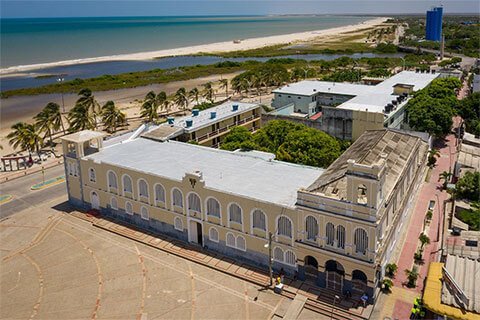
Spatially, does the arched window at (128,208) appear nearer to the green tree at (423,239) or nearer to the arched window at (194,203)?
the arched window at (194,203)

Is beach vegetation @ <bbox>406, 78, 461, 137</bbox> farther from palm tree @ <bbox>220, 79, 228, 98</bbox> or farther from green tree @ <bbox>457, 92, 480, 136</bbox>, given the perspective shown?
palm tree @ <bbox>220, 79, 228, 98</bbox>

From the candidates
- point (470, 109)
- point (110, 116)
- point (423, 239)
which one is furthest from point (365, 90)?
point (110, 116)

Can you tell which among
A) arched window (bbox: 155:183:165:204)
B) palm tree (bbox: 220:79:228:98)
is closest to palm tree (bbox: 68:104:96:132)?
arched window (bbox: 155:183:165:204)

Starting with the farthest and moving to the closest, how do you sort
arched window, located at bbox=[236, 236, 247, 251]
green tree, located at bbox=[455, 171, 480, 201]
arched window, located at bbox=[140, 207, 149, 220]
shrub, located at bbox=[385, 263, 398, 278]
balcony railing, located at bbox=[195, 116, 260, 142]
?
balcony railing, located at bbox=[195, 116, 260, 142] → green tree, located at bbox=[455, 171, 480, 201] → arched window, located at bbox=[140, 207, 149, 220] → arched window, located at bbox=[236, 236, 247, 251] → shrub, located at bbox=[385, 263, 398, 278]

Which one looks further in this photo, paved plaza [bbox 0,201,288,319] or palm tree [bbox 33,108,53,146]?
palm tree [bbox 33,108,53,146]

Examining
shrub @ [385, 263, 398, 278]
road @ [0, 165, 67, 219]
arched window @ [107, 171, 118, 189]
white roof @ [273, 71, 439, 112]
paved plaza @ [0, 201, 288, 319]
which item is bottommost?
paved plaza @ [0, 201, 288, 319]

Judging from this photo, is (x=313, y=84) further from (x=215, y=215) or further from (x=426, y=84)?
(x=215, y=215)
